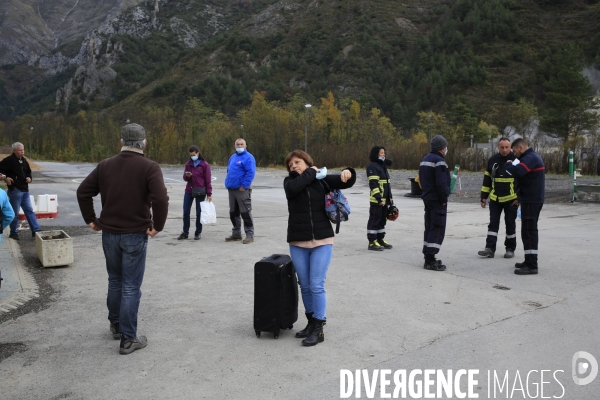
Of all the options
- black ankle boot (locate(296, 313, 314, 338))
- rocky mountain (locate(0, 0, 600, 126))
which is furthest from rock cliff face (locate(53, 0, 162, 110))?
black ankle boot (locate(296, 313, 314, 338))

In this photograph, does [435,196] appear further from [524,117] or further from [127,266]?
[524,117]

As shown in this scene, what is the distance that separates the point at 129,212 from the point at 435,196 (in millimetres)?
5045

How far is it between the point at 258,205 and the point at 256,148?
48569mm

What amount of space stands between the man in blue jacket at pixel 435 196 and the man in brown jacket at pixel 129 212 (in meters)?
4.72

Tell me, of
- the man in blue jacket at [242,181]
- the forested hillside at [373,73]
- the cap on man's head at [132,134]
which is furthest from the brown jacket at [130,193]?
the forested hillside at [373,73]

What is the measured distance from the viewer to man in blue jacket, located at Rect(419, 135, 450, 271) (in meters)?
8.68

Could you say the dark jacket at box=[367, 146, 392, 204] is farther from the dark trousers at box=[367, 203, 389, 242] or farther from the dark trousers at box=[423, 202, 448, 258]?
the dark trousers at box=[423, 202, 448, 258]

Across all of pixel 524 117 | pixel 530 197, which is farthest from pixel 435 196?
pixel 524 117

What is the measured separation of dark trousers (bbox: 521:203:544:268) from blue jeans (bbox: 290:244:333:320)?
4126 mm

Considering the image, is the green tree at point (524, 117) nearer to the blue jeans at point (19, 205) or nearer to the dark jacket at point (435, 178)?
the dark jacket at point (435, 178)

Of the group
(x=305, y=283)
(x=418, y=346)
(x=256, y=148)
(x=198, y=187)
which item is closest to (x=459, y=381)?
(x=418, y=346)

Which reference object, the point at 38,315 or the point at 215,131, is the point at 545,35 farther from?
the point at 38,315

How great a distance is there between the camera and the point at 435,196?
28.8 ft

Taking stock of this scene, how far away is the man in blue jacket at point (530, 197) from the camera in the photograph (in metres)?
8.39
